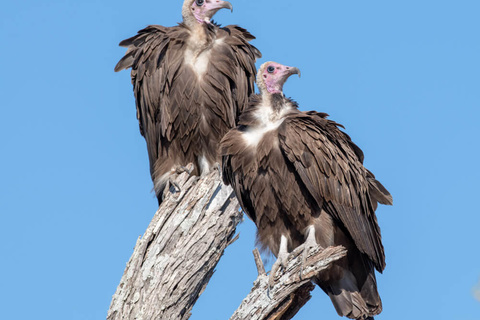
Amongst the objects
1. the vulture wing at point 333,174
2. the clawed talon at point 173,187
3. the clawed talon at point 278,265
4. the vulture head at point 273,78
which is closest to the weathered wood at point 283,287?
the clawed talon at point 278,265

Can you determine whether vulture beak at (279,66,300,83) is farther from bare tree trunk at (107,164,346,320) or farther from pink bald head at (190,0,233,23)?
pink bald head at (190,0,233,23)

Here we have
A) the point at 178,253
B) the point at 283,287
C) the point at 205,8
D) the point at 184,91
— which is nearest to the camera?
the point at 283,287

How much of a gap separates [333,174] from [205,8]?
254cm

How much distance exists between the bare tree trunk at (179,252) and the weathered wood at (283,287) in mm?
1136

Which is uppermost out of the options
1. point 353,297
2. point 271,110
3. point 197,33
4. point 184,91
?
point 197,33

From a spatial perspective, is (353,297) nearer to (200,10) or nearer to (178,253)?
(178,253)

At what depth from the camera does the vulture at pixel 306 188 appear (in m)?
8.86

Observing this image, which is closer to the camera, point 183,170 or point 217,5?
point 183,170

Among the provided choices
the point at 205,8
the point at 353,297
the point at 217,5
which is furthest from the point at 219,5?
the point at 353,297

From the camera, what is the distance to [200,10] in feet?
34.9

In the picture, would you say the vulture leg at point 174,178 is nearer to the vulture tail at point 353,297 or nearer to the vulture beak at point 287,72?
the vulture beak at point 287,72

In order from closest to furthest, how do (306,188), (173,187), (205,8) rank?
(306,188) → (173,187) → (205,8)

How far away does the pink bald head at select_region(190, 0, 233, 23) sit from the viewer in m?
10.6

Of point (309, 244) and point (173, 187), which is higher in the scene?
point (173, 187)
